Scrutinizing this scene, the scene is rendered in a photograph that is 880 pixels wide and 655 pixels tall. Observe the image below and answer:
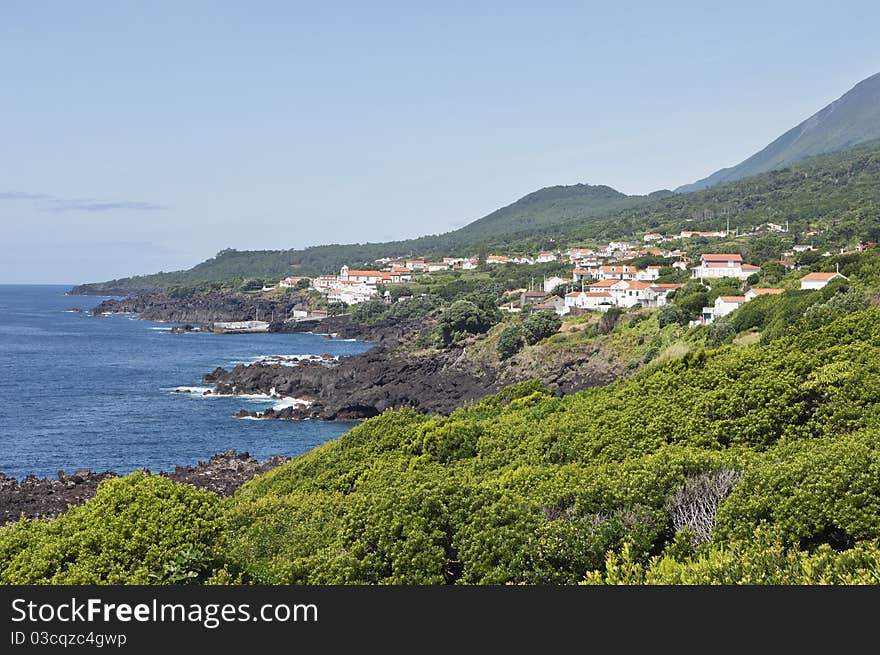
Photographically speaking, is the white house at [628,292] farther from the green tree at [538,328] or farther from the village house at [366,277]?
the village house at [366,277]

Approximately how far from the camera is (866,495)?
33.7ft

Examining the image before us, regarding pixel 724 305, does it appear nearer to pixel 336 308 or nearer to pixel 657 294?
pixel 657 294

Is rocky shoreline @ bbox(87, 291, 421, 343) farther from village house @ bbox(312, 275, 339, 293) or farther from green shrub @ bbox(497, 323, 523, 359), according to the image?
green shrub @ bbox(497, 323, 523, 359)

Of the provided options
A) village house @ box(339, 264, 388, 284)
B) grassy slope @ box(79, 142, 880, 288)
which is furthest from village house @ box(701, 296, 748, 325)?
village house @ box(339, 264, 388, 284)

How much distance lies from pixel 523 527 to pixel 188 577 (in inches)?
189

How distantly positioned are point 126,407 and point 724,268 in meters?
59.6

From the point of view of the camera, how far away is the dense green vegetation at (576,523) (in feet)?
33.0

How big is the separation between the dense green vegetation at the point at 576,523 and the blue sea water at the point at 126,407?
28108 millimetres

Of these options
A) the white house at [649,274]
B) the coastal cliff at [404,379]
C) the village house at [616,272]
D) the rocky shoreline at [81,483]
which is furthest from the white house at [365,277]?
the rocky shoreline at [81,483]

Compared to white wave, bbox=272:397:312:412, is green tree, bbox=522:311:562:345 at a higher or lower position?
higher

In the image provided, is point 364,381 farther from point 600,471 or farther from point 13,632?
point 13,632

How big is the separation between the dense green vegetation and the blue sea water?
92.2 ft

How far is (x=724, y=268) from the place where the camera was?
78062 mm

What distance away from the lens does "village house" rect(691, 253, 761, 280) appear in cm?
7725
